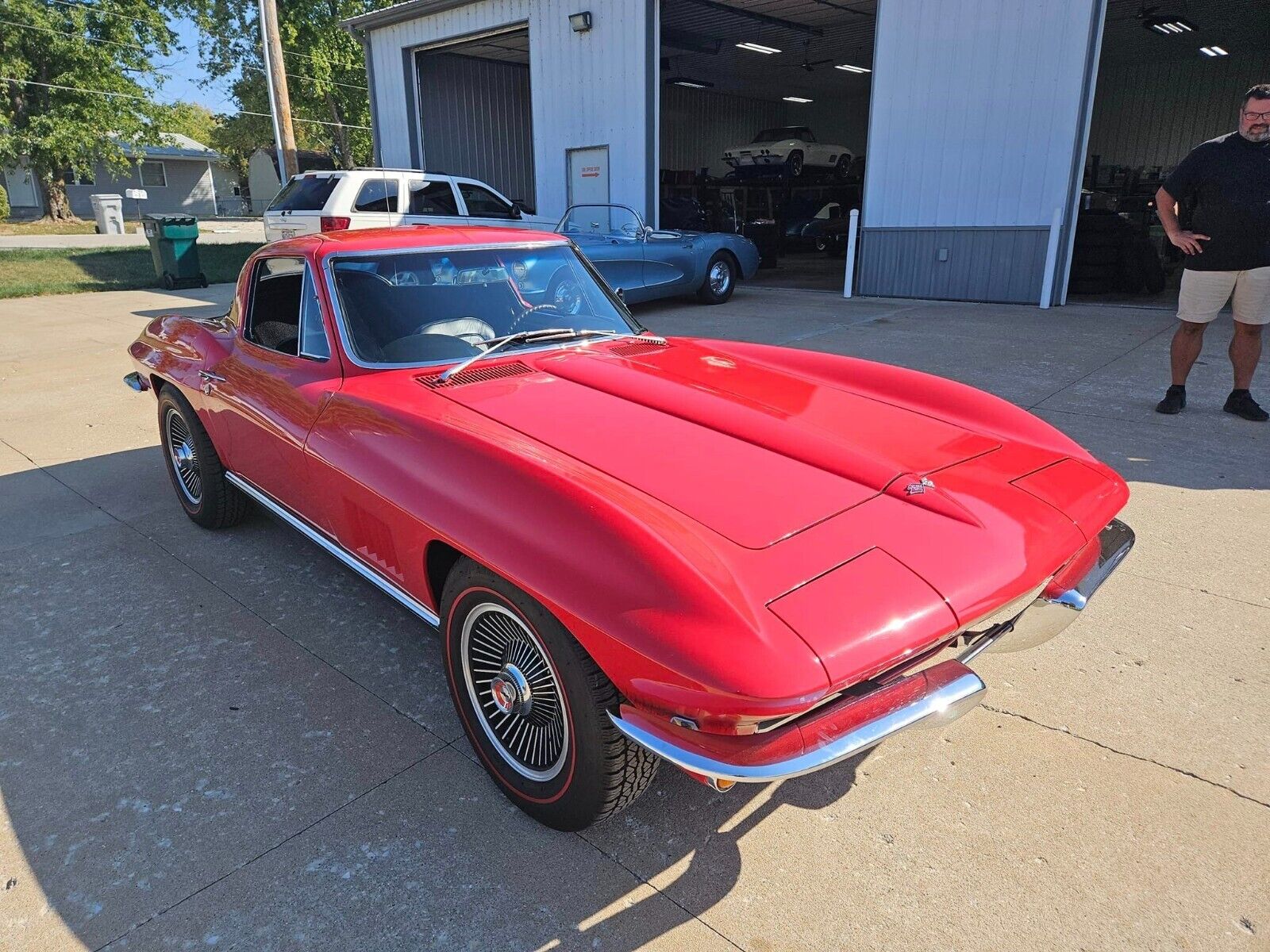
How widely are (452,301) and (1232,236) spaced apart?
4.93 metres

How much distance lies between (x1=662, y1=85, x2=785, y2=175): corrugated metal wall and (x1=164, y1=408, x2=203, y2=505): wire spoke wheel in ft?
76.1

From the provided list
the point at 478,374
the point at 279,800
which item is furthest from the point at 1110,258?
the point at 279,800

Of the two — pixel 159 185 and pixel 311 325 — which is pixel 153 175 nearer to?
pixel 159 185

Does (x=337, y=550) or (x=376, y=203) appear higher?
(x=376, y=203)

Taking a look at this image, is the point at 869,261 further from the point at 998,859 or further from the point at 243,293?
the point at 998,859

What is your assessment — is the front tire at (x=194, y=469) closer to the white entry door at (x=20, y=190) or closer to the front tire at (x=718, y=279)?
the front tire at (x=718, y=279)

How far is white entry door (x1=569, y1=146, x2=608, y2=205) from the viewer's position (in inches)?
554

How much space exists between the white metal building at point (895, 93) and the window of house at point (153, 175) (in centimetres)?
3604

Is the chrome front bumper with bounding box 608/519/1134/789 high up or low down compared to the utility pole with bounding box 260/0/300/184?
down

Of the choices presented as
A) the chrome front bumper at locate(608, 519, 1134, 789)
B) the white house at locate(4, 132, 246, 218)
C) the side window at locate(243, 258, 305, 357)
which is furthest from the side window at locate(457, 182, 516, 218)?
the white house at locate(4, 132, 246, 218)

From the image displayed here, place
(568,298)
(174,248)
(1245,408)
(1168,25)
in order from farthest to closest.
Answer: (1168,25) → (174,248) → (1245,408) → (568,298)

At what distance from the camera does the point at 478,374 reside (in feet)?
9.38

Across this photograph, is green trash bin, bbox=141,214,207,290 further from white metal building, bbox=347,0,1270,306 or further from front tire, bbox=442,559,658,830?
front tire, bbox=442,559,658,830

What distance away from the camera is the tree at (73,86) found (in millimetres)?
27906
